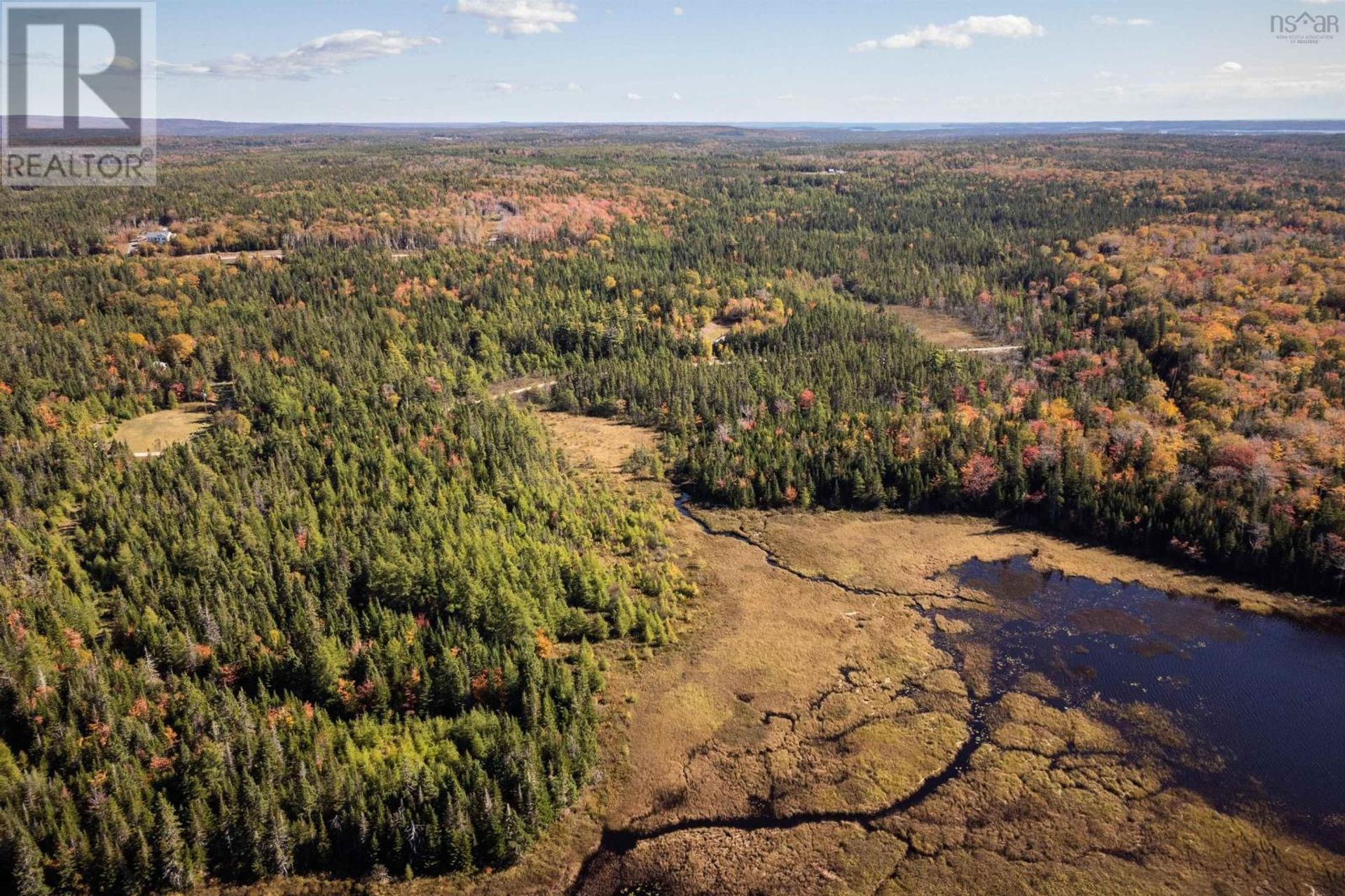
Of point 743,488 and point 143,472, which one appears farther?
point 743,488

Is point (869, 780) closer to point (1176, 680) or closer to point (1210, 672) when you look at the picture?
point (1176, 680)

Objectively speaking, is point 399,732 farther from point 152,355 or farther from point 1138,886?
point 152,355

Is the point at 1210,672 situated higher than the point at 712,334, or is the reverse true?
the point at 712,334

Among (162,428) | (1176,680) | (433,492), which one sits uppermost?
(162,428)

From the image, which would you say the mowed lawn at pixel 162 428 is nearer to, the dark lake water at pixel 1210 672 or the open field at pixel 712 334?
the open field at pixel 712 334

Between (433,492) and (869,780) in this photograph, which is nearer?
(869,780)

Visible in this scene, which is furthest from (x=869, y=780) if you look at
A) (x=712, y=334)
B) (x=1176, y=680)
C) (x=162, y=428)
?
(x=712, y=334)

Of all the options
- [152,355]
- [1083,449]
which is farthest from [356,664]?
[152,355]
